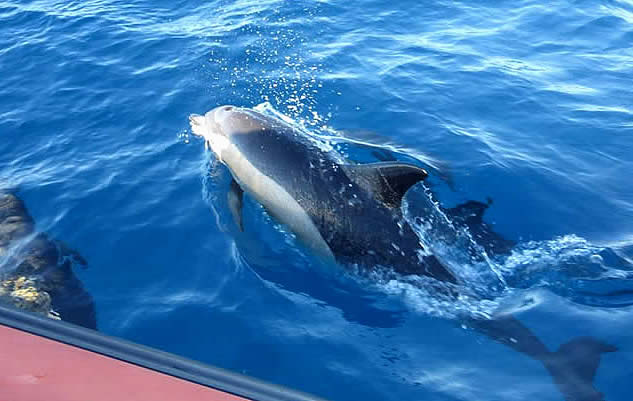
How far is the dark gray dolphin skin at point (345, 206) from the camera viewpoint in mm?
6410

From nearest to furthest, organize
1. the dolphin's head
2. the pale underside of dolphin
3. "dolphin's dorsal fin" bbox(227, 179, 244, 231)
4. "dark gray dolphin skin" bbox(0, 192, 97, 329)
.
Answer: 1. "dark gray dolphin skin" bbox(0, 192, 97, 329)
2. the pale underside of dolphin
3. "dolphin's dorsal fin" bbox(227, 179, 244, 231)
4. the dolphin's head

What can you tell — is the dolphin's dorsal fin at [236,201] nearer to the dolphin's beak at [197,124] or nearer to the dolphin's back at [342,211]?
the dolphin's back at [342,211]

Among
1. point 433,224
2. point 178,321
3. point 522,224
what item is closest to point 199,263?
point 178,321

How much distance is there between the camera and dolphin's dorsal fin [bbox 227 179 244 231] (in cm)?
823

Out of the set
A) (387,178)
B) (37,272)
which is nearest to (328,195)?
(387,178)

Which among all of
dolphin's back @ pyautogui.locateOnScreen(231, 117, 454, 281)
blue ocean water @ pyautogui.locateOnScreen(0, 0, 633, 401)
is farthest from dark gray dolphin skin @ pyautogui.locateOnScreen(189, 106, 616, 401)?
blue ocean water @ pyautogui.locateOnScreen(0, 0, 633, 401)

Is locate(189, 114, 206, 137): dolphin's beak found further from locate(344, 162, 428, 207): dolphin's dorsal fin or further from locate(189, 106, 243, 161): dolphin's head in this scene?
locate(344, 162, 428, 207): dolphin's dorsal fin

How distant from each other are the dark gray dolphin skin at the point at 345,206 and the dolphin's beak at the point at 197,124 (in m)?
1.14

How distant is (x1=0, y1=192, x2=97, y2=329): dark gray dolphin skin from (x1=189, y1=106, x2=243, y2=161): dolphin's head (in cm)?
257

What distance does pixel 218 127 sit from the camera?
920 cm

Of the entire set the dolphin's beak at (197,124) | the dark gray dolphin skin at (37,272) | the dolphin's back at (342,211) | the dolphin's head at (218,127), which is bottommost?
the dark gray dolphin skin at (37,272)

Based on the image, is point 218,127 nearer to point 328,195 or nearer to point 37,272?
point 328,195

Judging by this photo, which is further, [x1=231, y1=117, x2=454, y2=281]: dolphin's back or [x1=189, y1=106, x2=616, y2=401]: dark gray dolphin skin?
[x1=231, y1=117, x2=454, y2=281]: dolphin's back

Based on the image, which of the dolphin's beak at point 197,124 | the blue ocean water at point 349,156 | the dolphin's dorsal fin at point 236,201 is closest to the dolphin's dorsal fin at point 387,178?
the blue ocean water at point 349,156
